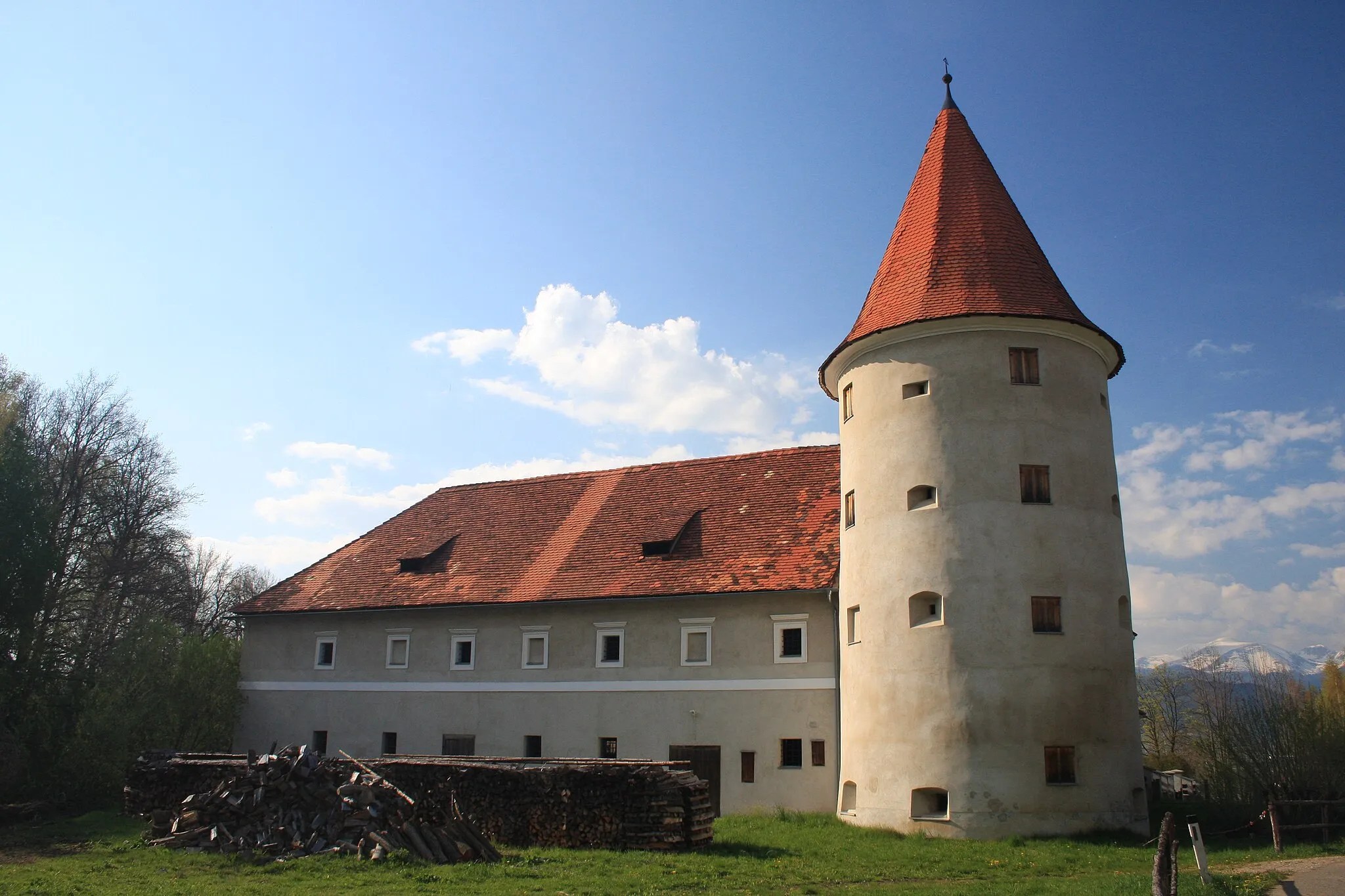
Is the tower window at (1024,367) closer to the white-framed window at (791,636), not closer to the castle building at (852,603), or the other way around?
the castle building at (852,603)

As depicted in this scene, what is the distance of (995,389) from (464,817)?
14.3m

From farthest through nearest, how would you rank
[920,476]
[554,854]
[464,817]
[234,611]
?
[234,611], [920,476], [464,817], [554,854]

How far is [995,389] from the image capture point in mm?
22656

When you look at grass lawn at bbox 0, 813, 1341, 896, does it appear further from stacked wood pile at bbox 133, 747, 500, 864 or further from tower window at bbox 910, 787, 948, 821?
tower window at bbox 910, 787, 948, 821

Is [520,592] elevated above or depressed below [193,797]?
above

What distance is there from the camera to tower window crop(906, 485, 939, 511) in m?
22.5

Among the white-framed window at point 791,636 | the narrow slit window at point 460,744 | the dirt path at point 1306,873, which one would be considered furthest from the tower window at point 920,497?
the narrow slit window at point 460,744

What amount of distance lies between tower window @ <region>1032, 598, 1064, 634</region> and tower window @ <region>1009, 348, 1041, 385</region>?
15.7 ft

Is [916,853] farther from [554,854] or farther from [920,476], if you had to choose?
[920,476]

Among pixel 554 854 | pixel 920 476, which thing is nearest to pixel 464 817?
pixel 554 854

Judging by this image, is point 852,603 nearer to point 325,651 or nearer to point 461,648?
point 461,648

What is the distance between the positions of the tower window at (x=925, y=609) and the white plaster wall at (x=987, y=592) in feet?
0.51

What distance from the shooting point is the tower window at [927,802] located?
20891 mm

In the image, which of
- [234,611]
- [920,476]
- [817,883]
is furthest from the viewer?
[234,611]
